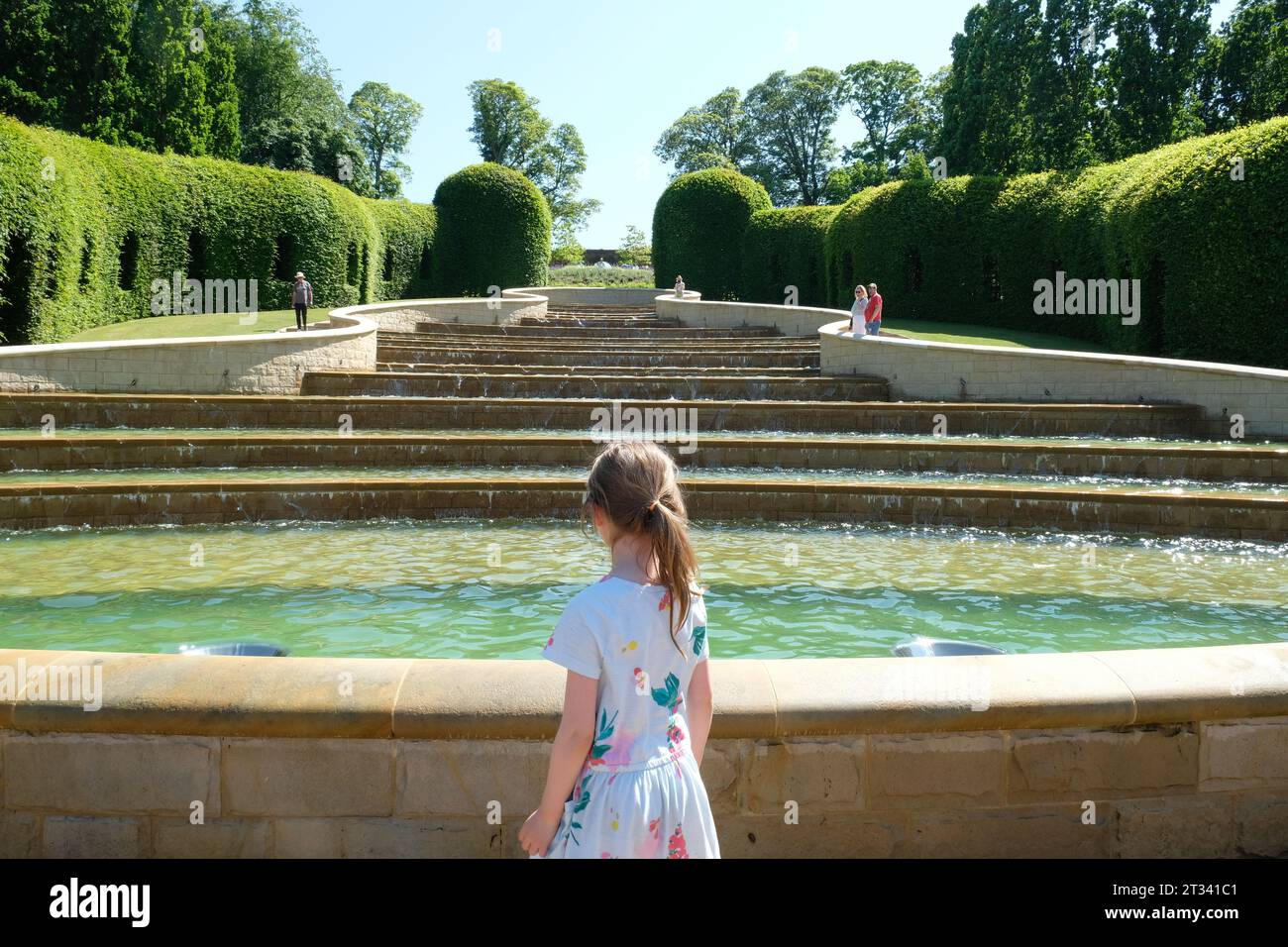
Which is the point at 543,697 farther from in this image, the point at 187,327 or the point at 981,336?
the point at 981,336

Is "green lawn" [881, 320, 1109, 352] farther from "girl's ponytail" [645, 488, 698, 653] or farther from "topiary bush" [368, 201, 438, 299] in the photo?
"girl's ponytail" [645, 488, 698, 653]

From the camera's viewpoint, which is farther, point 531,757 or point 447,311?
point 447,311

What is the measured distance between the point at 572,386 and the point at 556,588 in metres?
9.17

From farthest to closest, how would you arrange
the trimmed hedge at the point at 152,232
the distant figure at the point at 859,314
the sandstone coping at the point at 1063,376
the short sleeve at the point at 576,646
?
1. the trimmed hedge at the point at 152,232
2. the distant figure at the point at 859,314
3. the sandstone coping at the point at 1063,376
4. the short sleeve at the point at 576,646

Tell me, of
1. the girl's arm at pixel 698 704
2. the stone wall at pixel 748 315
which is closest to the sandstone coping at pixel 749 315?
the stone wall at pixel 748 315

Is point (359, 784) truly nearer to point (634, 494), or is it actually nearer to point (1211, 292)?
point (634, 494)

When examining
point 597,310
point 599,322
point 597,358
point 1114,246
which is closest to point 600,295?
point 597,310

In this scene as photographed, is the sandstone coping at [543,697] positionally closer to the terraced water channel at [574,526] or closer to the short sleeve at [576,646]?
the short sleeve at [576,646]

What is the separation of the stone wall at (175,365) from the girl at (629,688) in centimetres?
1434

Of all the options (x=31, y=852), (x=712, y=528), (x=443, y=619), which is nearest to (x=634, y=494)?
(x=31, y=852)

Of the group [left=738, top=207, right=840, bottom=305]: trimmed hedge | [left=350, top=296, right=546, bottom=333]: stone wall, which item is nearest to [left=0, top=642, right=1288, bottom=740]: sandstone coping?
[left=350, top=296, right=546, bottom=333]: stone wall

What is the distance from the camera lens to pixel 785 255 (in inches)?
1351

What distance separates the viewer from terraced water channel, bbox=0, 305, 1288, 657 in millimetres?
5855

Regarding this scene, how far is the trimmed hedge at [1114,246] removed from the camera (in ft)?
51.3
